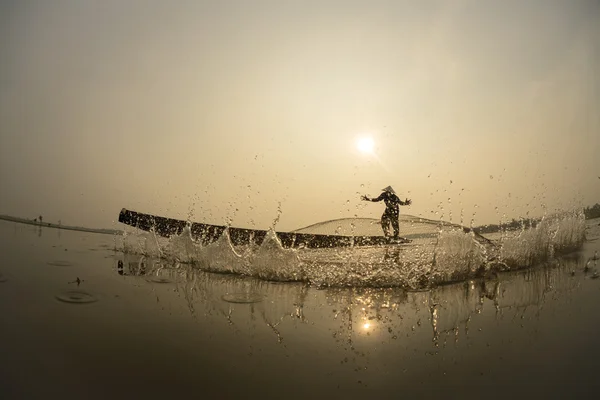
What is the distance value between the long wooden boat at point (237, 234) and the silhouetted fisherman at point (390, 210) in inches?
17.4

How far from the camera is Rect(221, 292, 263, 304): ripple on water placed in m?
3.80

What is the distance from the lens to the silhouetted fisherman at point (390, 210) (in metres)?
11.7

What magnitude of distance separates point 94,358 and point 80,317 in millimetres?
981

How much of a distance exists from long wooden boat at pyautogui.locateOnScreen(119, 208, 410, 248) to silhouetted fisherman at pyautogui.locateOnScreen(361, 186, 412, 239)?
442 millimetres

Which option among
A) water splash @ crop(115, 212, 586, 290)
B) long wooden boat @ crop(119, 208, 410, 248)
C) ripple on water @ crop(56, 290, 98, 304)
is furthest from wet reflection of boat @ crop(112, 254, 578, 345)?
long wooden boat @ crop(119, 208, 410, 248)

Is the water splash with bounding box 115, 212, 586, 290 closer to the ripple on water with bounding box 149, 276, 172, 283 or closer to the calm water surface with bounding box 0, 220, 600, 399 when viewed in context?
the calm water surface with bounding box 0, 220, 600, 399

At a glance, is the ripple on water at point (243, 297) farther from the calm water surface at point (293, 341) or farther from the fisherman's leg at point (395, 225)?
the fisherman's leg at point (395, 225)

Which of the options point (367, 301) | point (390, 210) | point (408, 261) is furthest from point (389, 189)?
point (367, 301)

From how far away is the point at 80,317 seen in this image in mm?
2766

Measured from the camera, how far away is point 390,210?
1175cm

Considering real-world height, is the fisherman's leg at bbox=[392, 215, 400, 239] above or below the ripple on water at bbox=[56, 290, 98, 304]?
above

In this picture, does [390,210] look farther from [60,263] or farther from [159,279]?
[60,263]

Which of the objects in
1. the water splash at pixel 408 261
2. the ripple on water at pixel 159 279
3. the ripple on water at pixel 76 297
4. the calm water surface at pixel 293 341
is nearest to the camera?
the calm water surface at pixel 293 341

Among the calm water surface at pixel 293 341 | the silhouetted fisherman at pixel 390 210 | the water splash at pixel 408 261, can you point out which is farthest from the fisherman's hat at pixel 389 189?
the calm water surface at pixel 293 341
